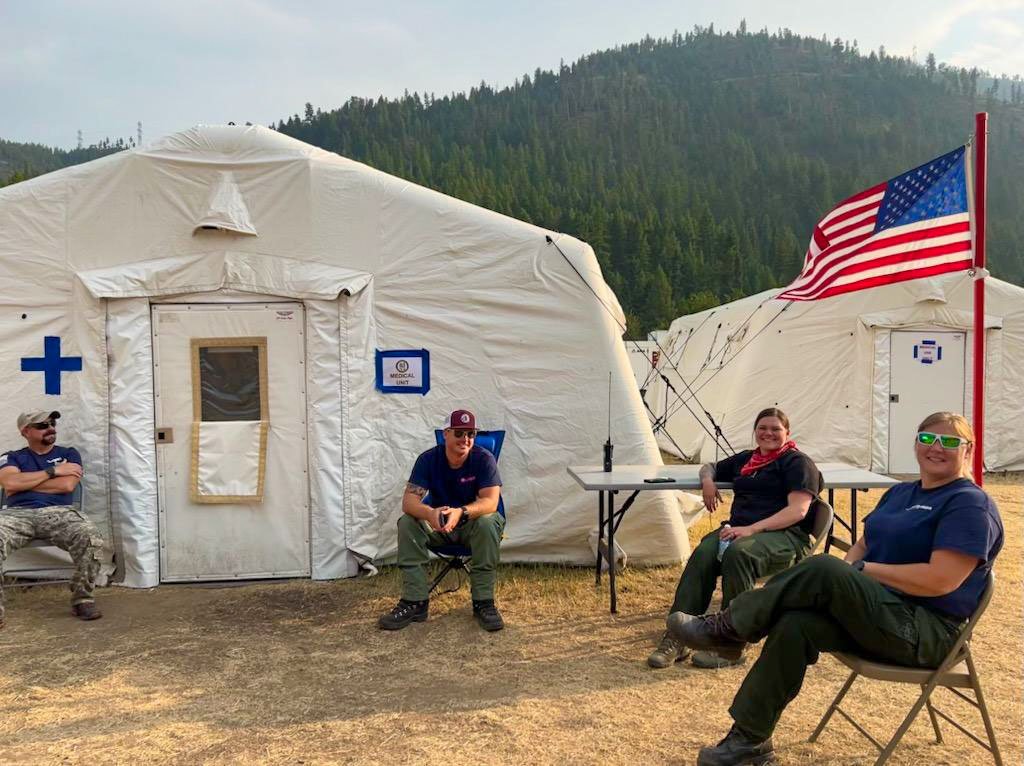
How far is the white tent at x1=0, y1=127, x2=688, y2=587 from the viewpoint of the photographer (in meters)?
4.71

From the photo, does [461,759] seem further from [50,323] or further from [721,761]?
[50,323]

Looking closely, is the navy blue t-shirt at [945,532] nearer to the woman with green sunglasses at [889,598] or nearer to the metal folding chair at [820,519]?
the woman with green sunglasses at [889,598]

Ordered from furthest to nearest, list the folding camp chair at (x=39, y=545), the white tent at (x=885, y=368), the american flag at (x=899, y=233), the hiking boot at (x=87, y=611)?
the white tent at (x=885, y=368) < the folding camp chair at (x=39, y=545) < the hiking boot at (x=87, y=611) < the american flag at (x=899, y=233)

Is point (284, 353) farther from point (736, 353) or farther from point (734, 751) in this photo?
point (736, 353)

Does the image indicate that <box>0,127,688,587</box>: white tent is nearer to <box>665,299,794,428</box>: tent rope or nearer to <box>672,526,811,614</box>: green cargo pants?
<box>672,526,811,614</box>: green cargo pants

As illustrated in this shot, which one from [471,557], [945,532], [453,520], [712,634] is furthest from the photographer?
[471,557]

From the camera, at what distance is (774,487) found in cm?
366

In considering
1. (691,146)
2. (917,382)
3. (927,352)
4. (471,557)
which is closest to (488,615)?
(471,557)

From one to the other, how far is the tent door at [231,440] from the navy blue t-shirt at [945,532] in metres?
3.55

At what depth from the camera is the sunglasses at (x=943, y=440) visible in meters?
2.44

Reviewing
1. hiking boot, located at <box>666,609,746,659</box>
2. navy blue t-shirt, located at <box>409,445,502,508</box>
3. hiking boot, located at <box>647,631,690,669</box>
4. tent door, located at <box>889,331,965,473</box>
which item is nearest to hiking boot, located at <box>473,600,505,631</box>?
navy blue t-shirt, located at <box>409,445,502,508</box>

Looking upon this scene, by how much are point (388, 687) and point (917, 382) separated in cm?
825

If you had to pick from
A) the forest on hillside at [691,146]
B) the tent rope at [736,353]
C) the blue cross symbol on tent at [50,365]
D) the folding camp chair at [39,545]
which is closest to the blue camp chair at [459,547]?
the folding camp chair at [39,545]

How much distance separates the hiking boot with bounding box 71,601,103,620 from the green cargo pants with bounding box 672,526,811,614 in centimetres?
323
